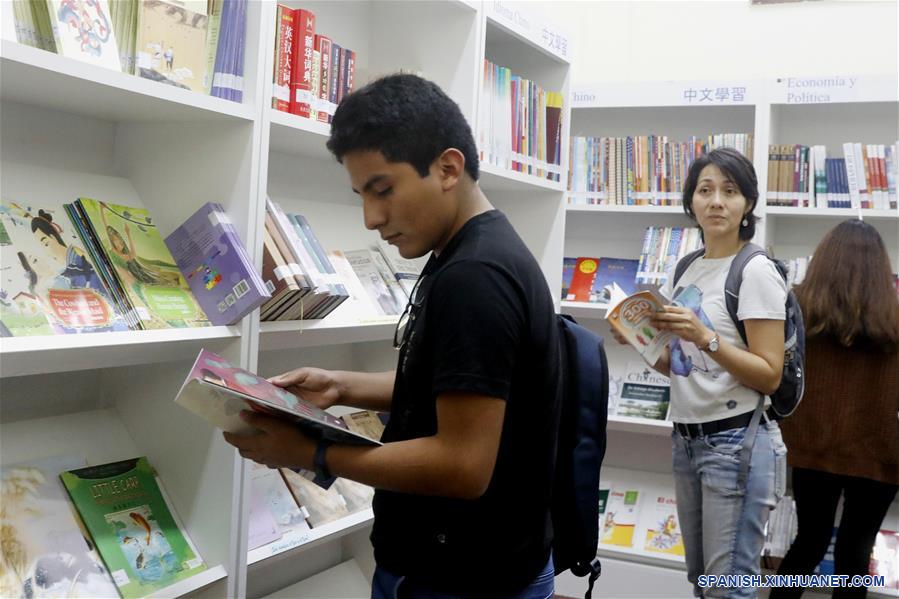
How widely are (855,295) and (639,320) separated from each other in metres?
1.11

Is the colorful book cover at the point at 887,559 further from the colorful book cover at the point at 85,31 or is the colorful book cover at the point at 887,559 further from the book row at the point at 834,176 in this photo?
the colorful book cover at the point at 85,31

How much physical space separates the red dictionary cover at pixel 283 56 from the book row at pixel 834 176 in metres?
2.43

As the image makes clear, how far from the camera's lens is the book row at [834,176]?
11.1 feet

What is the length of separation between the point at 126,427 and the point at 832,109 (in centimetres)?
334

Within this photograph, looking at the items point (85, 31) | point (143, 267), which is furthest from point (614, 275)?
point (85, 31)

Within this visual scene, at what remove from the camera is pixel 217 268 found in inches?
62.7

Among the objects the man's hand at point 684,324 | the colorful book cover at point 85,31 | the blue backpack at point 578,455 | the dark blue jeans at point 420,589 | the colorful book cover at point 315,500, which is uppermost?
the colorful book cover at point 85,31

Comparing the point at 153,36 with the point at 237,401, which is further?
the point at 153,36

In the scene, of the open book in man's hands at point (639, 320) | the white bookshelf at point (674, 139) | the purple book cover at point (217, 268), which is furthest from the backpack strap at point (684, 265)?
the purple book cover at point (217, 268)

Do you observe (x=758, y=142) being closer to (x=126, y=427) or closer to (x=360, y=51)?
(x=360, y=51)

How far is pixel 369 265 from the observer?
2.32 metres

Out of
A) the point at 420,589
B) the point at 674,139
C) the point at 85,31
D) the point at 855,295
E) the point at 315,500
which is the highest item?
the point at 674,139

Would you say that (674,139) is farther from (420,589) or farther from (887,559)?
(420,589)

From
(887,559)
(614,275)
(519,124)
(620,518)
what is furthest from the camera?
(614,275)
